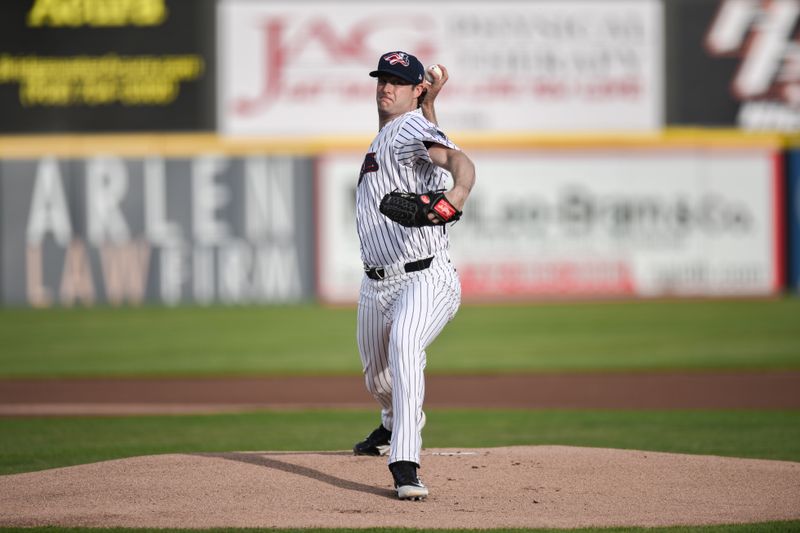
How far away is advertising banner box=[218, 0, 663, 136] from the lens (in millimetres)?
19172

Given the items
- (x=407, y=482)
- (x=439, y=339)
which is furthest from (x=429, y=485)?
(x=439, y=339)

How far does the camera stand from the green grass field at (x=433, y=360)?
689 cm

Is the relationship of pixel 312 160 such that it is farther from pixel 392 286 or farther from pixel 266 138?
pixel 392 286

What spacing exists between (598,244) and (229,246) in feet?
18.5

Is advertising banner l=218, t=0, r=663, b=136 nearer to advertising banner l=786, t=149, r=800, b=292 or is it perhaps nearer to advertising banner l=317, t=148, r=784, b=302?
advertising banner l=317, t=148, r=784, b=302

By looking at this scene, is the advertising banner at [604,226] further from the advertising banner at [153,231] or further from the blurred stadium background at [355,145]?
the advertising banner at [153,231]

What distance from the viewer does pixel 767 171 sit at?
19.0 metres

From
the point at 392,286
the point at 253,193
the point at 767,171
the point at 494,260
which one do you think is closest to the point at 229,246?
the point at 253,193

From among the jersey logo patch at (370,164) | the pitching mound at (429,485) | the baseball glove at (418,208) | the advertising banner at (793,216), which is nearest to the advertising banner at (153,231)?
the advertising banner at (793,216)

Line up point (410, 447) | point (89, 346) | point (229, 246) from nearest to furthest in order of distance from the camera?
point (410, 447)
point (89, 346)
point (229, 246)

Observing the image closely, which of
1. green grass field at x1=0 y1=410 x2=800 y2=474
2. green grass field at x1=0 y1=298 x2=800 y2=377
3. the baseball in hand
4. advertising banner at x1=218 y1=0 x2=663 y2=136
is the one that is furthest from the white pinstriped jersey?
advertising banner at x1=218 y1=0 x2=663 y2=136

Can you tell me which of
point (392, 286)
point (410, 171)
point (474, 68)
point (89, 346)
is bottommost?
point (89, 346)

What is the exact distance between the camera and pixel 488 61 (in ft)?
63.2

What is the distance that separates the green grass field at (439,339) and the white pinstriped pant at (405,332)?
253 inches
